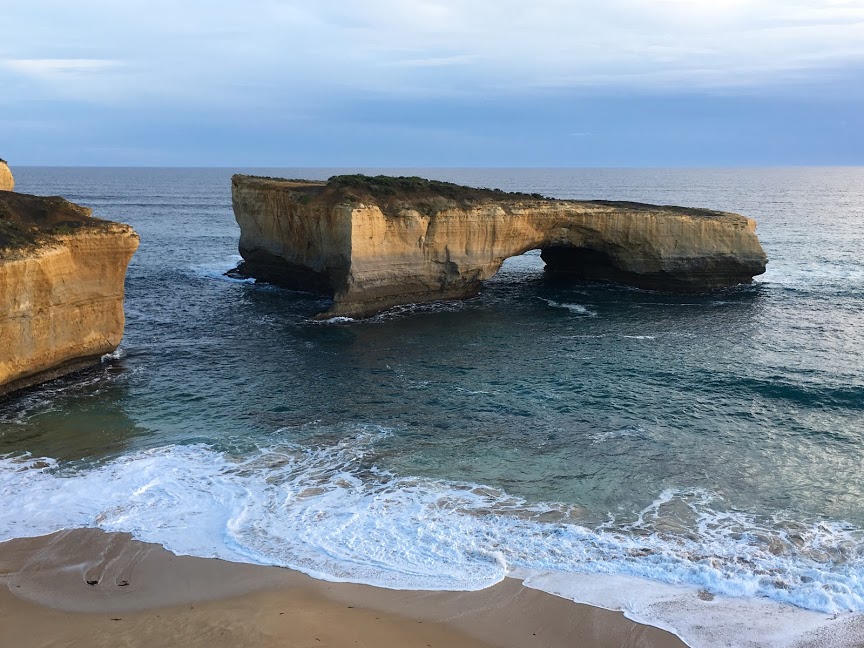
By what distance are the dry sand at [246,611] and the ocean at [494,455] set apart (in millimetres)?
504

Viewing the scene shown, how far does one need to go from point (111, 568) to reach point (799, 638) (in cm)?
1223

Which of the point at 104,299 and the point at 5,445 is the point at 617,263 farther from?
the point at 5,445

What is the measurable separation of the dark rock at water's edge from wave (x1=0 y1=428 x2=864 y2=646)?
5059mm

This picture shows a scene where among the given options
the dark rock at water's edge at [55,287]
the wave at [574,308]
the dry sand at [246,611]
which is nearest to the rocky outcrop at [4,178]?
the dark rock at water's edge at [55,287]

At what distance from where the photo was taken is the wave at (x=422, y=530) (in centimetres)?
1295

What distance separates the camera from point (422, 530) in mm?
14562

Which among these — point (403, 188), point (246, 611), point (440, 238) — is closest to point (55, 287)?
point (246, 611)

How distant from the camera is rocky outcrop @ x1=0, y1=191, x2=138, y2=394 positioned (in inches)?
802

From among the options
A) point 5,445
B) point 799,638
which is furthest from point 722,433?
point 5,445

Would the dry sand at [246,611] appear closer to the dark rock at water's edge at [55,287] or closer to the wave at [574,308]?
the dark rock at water's edge at [55,287]

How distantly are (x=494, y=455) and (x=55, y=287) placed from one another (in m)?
14.6

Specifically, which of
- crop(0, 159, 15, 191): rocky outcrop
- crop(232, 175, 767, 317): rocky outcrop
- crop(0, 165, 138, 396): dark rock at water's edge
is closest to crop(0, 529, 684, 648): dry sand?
crop(0, 165, 138, 396): dark rock at water's edge

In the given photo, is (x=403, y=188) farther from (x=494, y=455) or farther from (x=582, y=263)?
(x=494, y=455)

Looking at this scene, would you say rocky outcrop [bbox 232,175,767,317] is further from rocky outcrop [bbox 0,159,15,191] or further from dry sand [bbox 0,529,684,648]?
dry sand [bbox 0,529,684,648]
